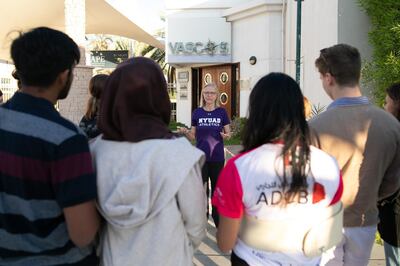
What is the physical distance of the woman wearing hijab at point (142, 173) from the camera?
1954mm

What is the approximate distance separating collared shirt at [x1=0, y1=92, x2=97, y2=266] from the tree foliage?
6.93 meters

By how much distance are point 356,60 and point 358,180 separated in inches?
27.4

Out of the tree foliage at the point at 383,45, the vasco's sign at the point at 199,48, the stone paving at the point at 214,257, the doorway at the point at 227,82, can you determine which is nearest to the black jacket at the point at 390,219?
the stone paving at the point at 214,257

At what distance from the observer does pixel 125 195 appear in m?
1.94

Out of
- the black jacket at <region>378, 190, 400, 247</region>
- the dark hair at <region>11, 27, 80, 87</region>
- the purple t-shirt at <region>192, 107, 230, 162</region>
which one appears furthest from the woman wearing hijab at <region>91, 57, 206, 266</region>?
the purple t-shirt at <region>192, 107, 230, 162</region>

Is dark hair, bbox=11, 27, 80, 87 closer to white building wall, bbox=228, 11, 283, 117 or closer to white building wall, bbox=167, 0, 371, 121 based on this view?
white building wall, bbox=167, 0, 371, 121

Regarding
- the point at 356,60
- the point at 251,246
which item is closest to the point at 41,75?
the point at 251,246

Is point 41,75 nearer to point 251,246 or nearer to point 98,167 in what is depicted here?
point 98,167

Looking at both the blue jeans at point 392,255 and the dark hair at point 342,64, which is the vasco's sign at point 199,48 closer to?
the blue jeans at point 392,255

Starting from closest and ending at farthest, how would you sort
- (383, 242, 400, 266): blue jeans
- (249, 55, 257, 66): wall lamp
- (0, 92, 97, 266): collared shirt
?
1. (0, 92, 97, 266): collared shirt
2. (383, 242, 400, 266): blue jeans
3. (249, 55, 257, 66): wall lamp

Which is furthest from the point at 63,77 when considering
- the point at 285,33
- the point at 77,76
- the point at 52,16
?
the point at 52,16

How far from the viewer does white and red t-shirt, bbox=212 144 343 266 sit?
201cm

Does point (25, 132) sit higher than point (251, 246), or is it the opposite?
point (25, 132)

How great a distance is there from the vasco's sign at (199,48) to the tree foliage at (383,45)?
7.98 meters
